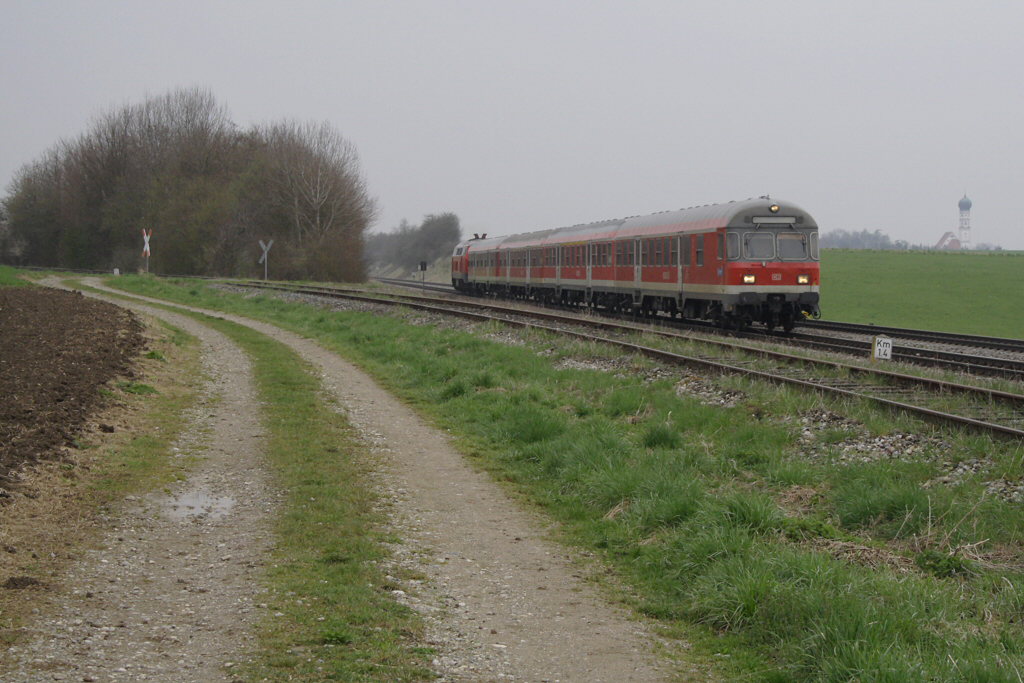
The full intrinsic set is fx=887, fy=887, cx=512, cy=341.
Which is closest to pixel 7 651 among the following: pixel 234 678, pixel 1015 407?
pixel 234 678

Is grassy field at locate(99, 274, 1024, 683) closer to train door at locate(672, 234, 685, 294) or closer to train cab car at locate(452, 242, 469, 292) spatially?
train door at locate(672, 234, 685, 294)

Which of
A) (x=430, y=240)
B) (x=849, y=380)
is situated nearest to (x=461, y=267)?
(x=849, y=380)

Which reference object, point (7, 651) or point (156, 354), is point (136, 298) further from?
point (7, 651)

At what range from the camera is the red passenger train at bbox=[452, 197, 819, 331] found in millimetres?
21156

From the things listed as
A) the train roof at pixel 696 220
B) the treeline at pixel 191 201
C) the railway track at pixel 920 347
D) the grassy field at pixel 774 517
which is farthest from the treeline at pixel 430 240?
the grassy field at pixel 774 517

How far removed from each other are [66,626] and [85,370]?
9.30m

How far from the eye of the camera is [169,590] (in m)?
5.55

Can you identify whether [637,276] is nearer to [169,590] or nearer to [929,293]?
[169,590]

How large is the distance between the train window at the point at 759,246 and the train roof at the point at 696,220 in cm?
31

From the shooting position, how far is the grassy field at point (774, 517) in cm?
472

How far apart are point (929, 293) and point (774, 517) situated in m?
47.0

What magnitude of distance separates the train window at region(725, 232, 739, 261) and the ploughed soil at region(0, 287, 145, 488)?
13171 mm

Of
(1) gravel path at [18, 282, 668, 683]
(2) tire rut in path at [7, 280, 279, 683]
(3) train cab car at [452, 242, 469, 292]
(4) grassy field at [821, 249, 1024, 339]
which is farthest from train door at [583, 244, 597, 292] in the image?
(2) tire rut in path at [7, 280, 279, 683]

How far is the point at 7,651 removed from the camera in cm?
445
